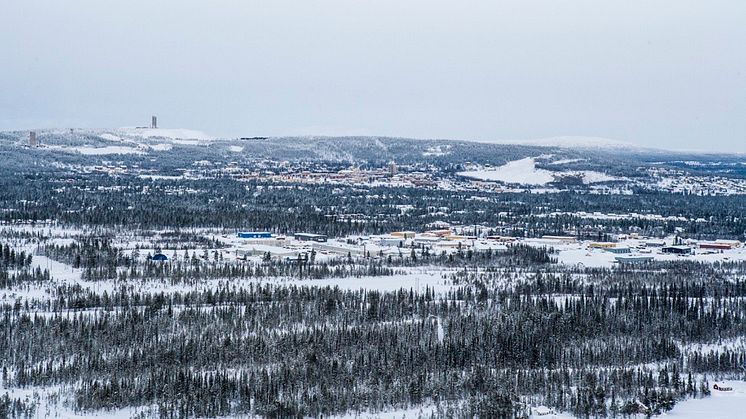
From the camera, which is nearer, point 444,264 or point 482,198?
point 444,264

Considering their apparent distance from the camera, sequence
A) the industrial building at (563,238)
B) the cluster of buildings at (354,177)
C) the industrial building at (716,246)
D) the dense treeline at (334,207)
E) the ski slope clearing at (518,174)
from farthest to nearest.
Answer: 1. the ski slope clearing at (518,174)
2. the cluster of buildings at (354,177)
3. the dense treeline at (334,207)
4. the industrial building at (563,238)
5. the industrial building at (716,246)

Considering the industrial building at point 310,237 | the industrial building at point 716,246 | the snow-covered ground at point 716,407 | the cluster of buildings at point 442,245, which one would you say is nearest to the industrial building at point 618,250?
the cluster of buildings at point 442,245

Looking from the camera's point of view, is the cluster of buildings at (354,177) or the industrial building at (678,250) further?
the cluster of buildings at (354,177)

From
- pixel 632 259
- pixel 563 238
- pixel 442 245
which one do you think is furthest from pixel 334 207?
pixel 632 259

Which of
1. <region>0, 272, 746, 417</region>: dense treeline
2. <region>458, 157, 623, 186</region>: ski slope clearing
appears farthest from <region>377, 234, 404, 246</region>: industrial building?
<region>458, 157, 623, 186</region>: ski slope clearing

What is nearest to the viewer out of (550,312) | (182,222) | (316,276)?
(550,312)

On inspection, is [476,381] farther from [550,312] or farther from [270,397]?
[550,312]

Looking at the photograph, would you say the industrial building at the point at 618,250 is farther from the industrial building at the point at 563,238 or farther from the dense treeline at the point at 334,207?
the dense treeline at the point at 334,207

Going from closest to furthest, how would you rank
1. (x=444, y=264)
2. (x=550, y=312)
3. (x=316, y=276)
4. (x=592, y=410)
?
(x=592, y=410), (x=550, y=312), (x=316, y=276), (x=444, y=264)

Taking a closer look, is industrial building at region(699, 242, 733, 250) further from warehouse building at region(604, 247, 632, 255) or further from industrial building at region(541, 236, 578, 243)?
industrial building at region(541, 236, 578, 243)

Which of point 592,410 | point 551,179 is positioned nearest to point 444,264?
point 592,410

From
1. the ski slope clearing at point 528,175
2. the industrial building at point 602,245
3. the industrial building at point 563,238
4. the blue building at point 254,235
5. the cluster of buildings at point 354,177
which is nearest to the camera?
the industrial building at point 602,245
